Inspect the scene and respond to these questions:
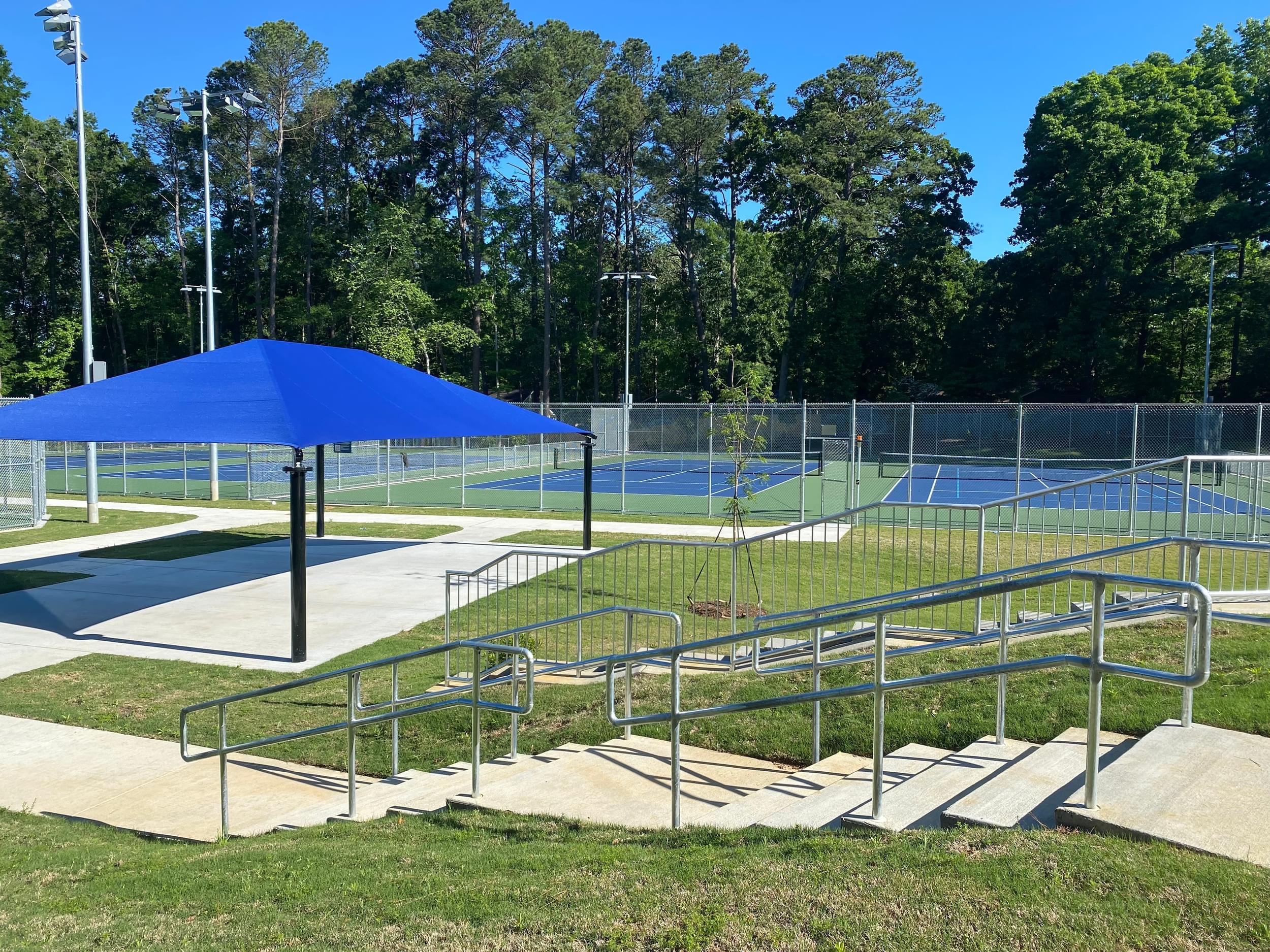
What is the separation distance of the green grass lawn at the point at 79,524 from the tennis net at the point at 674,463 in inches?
632

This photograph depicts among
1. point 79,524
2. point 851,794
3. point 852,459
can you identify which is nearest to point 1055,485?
point 852,459

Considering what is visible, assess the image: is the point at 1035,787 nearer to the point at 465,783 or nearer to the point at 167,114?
the point at 465,783

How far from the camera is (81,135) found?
24469 mm

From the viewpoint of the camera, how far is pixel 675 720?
17.5 feet

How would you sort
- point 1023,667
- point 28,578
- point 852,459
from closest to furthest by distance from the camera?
point 1023,667 → point 28,578 → point 852,459

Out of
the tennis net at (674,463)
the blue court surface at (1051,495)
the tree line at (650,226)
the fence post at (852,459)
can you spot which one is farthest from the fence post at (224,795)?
the tree line at (650,226)

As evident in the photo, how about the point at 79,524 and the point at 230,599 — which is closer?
the point at 230,599

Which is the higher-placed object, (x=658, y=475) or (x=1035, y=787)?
(x=1035, y=787)

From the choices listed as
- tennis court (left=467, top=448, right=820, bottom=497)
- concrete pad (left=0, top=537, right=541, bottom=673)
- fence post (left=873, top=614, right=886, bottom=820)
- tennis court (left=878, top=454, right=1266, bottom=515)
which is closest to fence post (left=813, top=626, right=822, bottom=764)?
fence post (left=873, top=614, right=886, bottom=820)

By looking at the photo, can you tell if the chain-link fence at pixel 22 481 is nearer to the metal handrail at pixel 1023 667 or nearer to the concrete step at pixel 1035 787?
the metal handrail at pixel 1023 667

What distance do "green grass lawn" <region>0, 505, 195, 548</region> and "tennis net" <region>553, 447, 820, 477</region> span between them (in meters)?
16.1

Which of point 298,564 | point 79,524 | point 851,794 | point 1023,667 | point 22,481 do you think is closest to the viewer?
point 1023,667

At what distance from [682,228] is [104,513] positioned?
163 ft

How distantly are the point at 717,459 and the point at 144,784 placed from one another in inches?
1459
